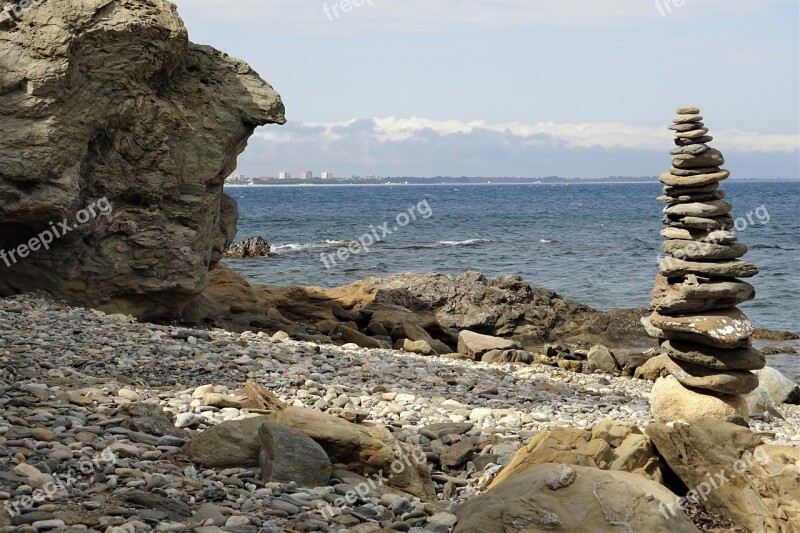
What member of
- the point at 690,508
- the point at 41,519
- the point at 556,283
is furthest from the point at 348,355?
the point at 556,283

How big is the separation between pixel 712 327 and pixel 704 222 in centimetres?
141

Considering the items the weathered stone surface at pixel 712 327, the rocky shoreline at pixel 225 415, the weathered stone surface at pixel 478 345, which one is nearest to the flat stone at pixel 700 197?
the weathered stone surface at pixel 712 327

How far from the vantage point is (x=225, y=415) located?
904cm

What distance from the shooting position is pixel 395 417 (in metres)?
10.5

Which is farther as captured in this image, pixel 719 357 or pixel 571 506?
pixel 719 357

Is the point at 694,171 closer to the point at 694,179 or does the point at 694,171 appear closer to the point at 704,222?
the point at 694,179

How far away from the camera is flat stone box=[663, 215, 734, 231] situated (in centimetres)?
1178

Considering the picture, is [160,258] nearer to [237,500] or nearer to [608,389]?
[608,389]

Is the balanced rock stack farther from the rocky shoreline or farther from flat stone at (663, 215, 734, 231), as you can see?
the rocky shoreline

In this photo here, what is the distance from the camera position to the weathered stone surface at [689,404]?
466 inches

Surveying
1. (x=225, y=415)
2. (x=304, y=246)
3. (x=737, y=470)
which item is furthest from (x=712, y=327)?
(x=304, y=246)

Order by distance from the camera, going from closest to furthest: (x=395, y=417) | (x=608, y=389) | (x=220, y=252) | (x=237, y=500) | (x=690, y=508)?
(x=237, y=500) → (x=690, y=508) → (x=395, y=417) → (x=608, y=389) → (x=220, y=252)

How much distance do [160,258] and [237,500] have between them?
975 cm

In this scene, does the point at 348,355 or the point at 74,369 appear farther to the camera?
the point at 348,355
